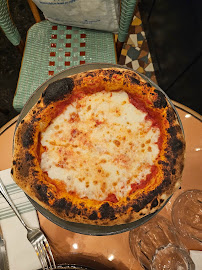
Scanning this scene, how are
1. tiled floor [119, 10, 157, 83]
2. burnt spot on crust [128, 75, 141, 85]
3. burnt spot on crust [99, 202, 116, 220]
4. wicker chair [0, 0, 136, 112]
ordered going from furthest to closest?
1. tiled floor [119, 10, 157, 83]
2. wicker chair [0, 0, 136, 112]
3. burnt spot on crust [128, 75, 141, 85]
4. burnt spot on crust [99, 202, 116, 220]

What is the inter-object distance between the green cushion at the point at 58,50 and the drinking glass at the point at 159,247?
76 centimetres

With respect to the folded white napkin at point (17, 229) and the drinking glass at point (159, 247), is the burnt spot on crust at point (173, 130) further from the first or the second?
the folded white napkin at point (17, 229)

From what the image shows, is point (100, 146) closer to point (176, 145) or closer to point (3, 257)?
point (176, 145)

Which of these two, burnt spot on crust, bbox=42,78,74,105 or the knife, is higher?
burnt spot on crust, bbox=42,78,74,105

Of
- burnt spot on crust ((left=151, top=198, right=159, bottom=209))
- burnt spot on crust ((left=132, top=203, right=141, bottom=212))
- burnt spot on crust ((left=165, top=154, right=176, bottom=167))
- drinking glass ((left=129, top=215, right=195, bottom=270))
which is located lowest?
drinking glass ((left=129, top=215, right=195, bottom=270))

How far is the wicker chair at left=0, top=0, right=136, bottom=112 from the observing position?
1219 millimetres

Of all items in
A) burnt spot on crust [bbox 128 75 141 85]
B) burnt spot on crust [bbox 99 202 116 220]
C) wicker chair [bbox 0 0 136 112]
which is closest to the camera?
burnt spot on crust [bbox 99 202 116 220]

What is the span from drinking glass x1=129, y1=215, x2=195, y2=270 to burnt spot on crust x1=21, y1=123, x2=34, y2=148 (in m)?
0.44

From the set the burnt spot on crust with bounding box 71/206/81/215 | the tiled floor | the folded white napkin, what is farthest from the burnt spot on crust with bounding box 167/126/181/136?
the tiled floor

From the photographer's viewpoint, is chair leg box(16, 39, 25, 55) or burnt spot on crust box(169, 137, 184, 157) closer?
burnt spot on crust box(169, 137, 184, 157)

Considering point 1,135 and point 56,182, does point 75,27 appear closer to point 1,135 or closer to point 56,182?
point 1,135

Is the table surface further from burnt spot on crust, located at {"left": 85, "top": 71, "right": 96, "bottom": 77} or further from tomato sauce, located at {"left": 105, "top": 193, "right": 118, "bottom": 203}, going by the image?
burnt spot on crust, located at {"left": 85, "top": 71, "right": 96, "bottom": 77}

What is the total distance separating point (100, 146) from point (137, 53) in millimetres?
1219

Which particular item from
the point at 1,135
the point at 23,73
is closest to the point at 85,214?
the point at 1,135
